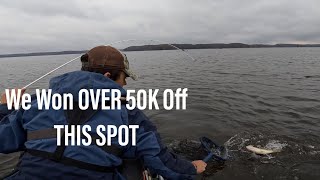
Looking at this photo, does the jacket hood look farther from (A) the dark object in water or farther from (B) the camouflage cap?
(A) the dark object in water

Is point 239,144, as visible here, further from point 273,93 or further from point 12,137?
point 273,93

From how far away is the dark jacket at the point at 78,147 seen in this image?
2949mm

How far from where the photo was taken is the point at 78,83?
311cm

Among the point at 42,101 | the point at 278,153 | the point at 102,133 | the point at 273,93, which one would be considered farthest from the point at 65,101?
the point at 273,93

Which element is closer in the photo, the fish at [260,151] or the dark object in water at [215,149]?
the dark object in water at [215,149]

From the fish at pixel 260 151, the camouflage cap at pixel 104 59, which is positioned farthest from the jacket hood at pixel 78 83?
the fish at pixel 260 151

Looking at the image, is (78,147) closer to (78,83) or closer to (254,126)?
(78,83)

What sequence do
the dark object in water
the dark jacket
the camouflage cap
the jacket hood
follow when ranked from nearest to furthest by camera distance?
the dark jacket → the jacket hood → the camouflage cap → the dark object in water

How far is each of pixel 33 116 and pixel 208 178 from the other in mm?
4760

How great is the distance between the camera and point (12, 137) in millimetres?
3357

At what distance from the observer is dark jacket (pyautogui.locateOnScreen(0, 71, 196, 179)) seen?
295 cm

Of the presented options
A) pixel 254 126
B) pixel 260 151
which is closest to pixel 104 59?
pixel 260 151

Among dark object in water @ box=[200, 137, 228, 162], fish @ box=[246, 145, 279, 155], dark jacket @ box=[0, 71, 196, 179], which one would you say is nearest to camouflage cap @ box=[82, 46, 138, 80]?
dark jacket @ box=[0, 71, 196, 179]

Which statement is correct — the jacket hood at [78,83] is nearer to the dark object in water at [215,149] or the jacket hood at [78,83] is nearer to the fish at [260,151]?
the dark object in water at [215,149]
